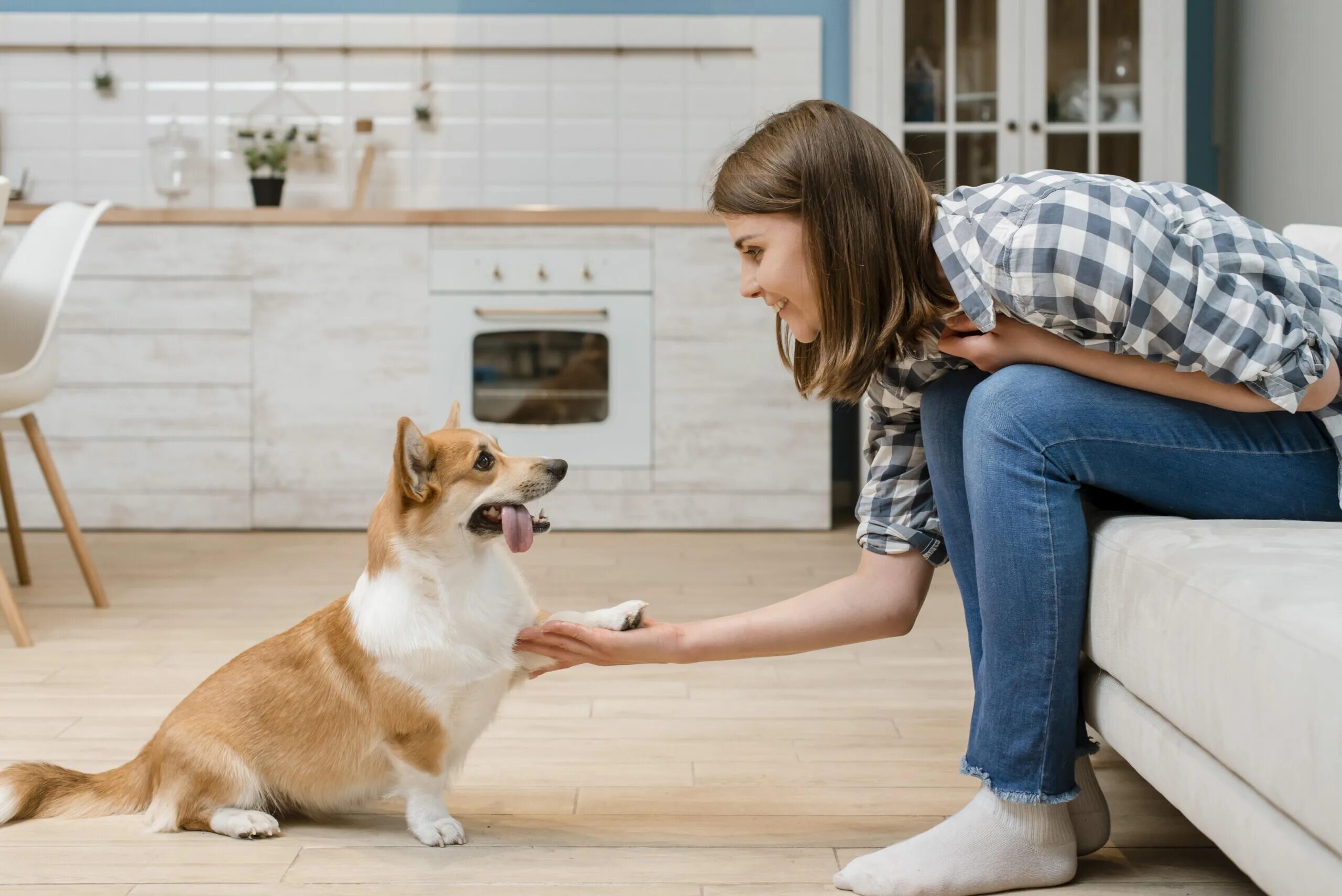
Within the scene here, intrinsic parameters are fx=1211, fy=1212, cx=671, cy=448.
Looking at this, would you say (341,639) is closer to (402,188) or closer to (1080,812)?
(1080,812)

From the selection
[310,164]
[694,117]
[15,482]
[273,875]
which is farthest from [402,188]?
[273,875]

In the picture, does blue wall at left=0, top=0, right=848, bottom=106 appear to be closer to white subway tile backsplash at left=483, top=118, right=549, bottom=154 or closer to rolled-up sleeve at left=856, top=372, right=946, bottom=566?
white subway tile backsplash at left=483, top=118, right=549, bottom=154

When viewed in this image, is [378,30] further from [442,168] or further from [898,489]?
[898,489]

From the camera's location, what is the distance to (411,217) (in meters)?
3.59

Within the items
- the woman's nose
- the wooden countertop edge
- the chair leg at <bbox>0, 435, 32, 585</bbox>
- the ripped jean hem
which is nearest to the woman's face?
the woman's nose

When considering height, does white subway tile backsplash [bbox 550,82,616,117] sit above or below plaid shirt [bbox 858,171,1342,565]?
above

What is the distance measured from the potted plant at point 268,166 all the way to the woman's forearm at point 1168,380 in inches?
129

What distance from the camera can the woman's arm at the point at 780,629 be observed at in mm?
1311

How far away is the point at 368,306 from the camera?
3.63m

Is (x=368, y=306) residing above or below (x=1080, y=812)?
above

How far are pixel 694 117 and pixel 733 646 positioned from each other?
3216mm

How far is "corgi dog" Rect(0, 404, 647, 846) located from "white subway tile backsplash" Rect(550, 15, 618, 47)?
10.3 feet

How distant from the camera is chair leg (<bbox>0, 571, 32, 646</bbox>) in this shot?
217 cm

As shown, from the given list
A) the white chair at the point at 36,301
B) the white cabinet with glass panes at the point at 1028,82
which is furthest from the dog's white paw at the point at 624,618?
the white cabinet with glass panes at the point at 1028,82
